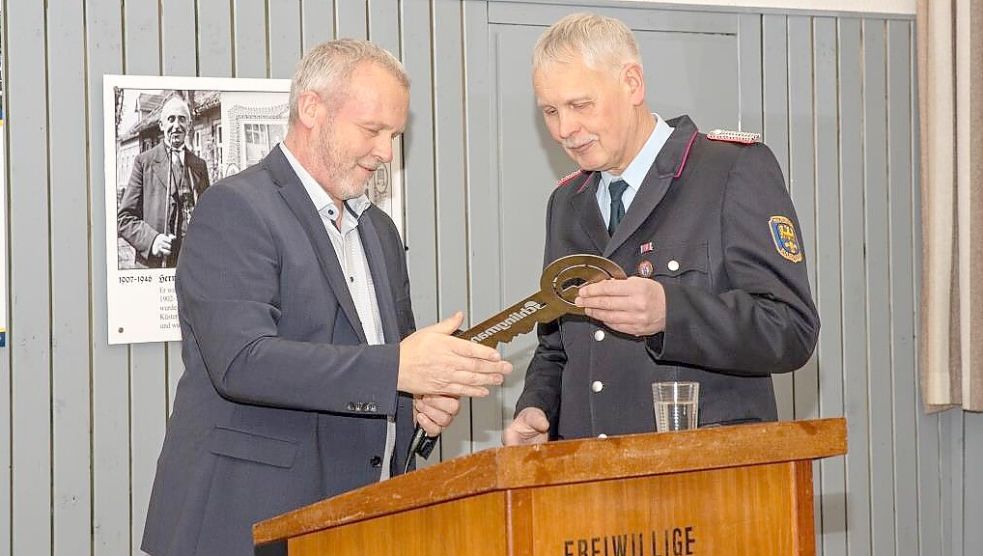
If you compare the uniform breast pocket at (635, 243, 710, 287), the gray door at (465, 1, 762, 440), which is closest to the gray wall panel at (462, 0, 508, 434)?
the gray door at (465, 1, 762, 440)

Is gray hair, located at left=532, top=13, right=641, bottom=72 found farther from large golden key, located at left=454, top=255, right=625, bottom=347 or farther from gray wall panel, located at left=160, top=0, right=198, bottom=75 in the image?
gray wall panel, located at left=160, top=0, right=198, bottom=75

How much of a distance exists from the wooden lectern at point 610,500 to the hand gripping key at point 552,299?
0.51 metres

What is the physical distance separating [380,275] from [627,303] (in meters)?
→ 0.72

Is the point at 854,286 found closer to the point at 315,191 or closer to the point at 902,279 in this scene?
the point at 902,279

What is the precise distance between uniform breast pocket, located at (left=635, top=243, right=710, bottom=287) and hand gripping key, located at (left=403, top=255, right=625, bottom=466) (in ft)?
0.96

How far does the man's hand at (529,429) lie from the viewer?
229cm

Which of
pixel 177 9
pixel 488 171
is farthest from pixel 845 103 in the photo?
pixel 177 9

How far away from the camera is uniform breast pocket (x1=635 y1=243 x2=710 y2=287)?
226 cm

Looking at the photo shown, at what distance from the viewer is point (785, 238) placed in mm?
2219

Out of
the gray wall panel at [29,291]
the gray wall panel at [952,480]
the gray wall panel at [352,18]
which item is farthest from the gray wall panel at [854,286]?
the gray wall panel at [29,291]

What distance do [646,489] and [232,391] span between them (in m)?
0.93

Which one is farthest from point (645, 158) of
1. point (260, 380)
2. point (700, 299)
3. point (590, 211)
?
point (260, 380)

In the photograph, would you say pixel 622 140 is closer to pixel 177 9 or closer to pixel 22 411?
pixel 177 9

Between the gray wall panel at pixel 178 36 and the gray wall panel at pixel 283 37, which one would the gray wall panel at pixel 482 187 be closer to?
the gray wall panel at pixel 283 37
